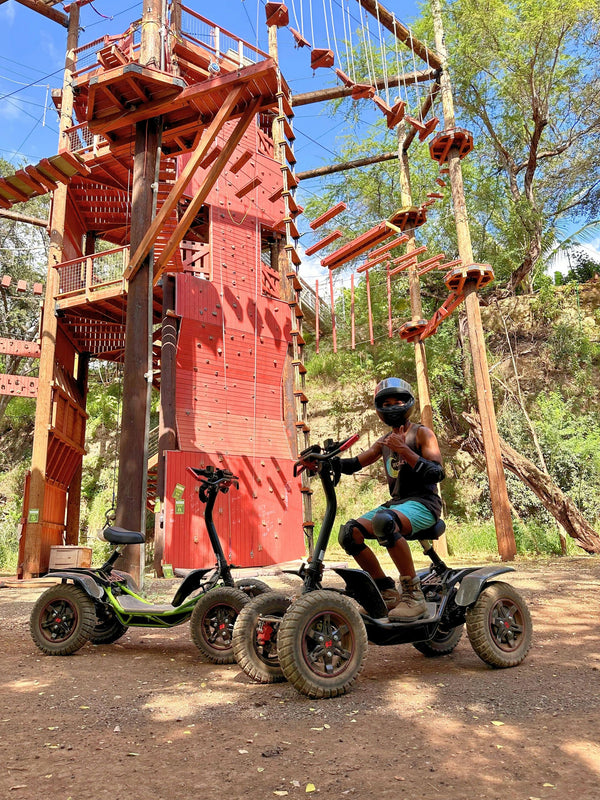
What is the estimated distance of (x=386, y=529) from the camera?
157 inches

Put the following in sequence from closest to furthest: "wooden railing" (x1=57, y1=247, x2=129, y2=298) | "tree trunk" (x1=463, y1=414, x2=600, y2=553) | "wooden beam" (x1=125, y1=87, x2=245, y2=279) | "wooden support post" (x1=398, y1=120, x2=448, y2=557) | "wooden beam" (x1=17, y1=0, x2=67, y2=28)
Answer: "wooden beam" (x1=125, y1=87, x2=245, y2=279) → "wooden railing" (x1=57, y1=247, x2=129, y2=298) → "tree trunk" (x1=463, y1=414, x2=600, y2=553) → "wooden support post" (x1=398, y1=120, x2=448, y2=557) → "wooden beam" (x1=17, y1=0, x2=67, y2=28)

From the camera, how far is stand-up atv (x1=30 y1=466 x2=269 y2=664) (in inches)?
202

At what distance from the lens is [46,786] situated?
2.45 meters

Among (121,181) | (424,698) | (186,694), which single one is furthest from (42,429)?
(424,698)

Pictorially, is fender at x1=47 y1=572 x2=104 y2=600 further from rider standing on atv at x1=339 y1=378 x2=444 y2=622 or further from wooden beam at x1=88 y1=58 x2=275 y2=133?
wooden beam at x1=88 y1=58 x2=275 y2=133

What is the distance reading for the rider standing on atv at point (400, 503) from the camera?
407cm

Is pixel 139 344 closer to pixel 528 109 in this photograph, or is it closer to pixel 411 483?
pixel 411 483

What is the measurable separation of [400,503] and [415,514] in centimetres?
17

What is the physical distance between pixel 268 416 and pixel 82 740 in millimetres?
13176

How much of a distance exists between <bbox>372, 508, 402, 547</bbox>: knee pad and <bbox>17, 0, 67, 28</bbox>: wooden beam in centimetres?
1976

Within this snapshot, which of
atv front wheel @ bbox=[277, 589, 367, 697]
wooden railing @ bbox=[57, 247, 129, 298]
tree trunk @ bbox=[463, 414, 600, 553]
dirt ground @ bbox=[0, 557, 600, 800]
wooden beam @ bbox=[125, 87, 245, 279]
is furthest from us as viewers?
tree trunk @ bbox=[463, 414, 600, 553]

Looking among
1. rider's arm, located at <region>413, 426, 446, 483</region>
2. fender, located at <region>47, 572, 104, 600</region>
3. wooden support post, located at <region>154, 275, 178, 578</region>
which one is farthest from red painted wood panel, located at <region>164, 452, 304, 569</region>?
rider's arm, located at <region>413, 426, 446, 483</region>

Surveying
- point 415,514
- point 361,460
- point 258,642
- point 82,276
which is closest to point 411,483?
point 415,514

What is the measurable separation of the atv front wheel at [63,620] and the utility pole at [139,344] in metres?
3.01
